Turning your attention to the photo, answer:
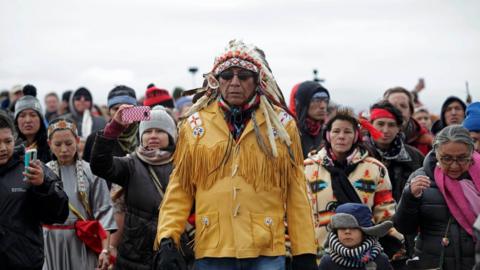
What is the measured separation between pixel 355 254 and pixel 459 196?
895mm

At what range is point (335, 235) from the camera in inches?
304

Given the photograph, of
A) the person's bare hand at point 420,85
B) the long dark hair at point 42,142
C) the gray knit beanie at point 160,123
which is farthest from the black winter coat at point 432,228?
the person's bare hand at point 420,85

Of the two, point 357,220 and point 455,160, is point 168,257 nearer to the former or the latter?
point 357,220

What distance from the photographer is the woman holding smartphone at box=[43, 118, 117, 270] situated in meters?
8.48

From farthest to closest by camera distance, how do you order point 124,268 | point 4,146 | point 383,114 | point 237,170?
1. point 383,114
2. point 124,268
3. point 4,146
4. point 237,170

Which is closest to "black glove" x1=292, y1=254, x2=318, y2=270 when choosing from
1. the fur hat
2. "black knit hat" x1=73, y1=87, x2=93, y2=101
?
the fur hat

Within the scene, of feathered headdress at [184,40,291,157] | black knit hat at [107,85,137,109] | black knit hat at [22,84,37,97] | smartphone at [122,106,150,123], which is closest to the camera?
feathered headdress at [184,40,291,157]

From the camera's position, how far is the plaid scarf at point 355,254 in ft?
24.6

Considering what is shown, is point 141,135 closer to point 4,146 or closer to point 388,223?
point 4,146

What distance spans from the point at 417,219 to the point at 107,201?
Result: 2.75m

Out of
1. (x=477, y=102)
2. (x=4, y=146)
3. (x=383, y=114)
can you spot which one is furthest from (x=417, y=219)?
(x=4, y=146)

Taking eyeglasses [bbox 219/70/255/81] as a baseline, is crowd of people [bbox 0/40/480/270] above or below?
Result: below

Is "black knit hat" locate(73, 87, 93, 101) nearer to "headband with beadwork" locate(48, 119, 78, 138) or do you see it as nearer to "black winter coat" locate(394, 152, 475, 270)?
"headband with beadwork" locate(48, 119, 78, 138)

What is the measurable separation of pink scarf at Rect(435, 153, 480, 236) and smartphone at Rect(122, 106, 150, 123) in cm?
232
